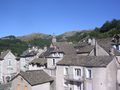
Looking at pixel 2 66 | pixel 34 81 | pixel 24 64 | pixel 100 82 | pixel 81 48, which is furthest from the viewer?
pixel 24 64

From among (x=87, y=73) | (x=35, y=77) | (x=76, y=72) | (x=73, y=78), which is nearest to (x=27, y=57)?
(x=35, y=77)

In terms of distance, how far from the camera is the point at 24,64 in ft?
261

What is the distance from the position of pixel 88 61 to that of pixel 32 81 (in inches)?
455

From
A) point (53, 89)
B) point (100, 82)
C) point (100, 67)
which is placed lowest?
point (53, 89)

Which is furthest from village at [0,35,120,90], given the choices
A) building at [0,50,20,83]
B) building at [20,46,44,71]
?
building at [0,50,20,83]

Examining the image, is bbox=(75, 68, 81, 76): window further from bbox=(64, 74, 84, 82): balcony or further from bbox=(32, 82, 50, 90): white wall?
bbox=(32, 82, 50, 90): white wall

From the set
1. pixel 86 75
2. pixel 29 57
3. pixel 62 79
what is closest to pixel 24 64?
pixel 29 57

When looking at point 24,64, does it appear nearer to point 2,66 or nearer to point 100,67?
point 2,66

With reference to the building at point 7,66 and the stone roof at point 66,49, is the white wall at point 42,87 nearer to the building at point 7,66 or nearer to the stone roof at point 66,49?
the stone roof at point 66,49

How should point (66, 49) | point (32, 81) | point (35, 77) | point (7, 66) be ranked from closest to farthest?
1. point (32, 81)
2. point (35, 77)
3. point (66, 49)
4. point (7, 66)

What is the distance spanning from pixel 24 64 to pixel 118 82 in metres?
48.3

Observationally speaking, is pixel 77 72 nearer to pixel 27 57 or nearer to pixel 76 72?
pixel 76 72

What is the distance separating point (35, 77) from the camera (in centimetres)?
4209

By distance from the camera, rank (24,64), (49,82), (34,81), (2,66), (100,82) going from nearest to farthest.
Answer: (100,82) → (34,81) → (49,82) → (2,66) → (24,64)
